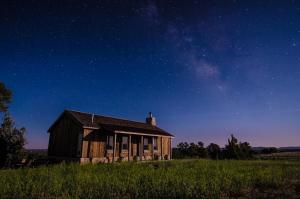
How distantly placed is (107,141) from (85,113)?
4.19 m

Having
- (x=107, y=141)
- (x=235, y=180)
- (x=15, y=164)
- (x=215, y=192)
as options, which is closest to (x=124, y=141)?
(x=107, y=141)

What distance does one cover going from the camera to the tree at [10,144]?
17673 mm

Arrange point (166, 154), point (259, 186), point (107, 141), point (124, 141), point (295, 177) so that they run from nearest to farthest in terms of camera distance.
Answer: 1. point (259, 186)
2. point (295, 177)
3. point (107, 141)
4. point (124, 141)
5. point (166, 154)

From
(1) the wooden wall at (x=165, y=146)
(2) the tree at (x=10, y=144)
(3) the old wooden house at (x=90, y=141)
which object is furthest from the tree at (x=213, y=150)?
(2) the tree at (x=10, y=144)

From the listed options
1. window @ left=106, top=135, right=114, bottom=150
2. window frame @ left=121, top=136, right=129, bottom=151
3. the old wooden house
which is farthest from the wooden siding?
window frame @ left=121, top=136, right=129, bottom=151

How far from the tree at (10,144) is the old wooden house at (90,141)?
4194mm

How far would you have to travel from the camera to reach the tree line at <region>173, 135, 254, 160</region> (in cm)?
3259

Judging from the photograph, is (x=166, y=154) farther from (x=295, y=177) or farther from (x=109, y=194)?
(x=109, y=194)

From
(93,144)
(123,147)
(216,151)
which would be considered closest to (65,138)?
(93,144)

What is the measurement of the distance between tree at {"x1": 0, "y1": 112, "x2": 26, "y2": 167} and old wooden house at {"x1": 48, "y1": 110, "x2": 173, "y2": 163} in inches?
165

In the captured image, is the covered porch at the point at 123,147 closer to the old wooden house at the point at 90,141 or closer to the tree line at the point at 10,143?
the old wooden house at the point at 90,141

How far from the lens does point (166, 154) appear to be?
1185 inches

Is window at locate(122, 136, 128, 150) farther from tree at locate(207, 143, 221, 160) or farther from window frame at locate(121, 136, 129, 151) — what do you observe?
tree at locate(207, 143, 221, 160)

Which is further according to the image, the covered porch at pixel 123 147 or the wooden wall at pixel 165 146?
the wooden wall at pixel 165 146
